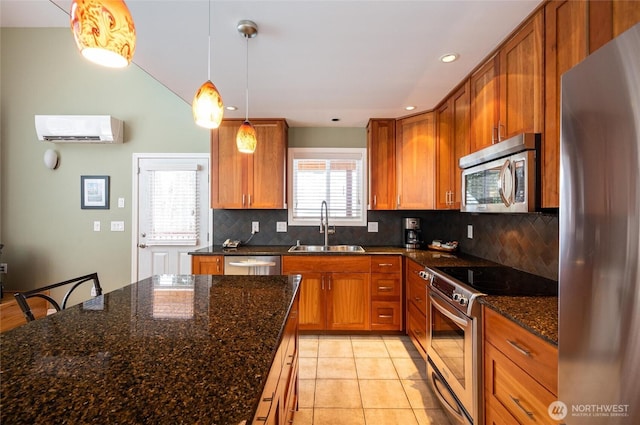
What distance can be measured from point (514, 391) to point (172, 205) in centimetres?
377

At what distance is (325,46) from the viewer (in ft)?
5.76

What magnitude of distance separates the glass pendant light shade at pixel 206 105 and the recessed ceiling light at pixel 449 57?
1583 mm

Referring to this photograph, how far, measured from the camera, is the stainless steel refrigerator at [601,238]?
588 mm

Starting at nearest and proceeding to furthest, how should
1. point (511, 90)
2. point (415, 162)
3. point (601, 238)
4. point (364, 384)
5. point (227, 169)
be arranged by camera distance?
point (601, 238)
point (511, 90)
point (364, 384)
point (415, 162)
point (227, 169)

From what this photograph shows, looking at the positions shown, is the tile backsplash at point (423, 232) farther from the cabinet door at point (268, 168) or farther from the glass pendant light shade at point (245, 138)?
the glass pendant light shade at point (245, 138)

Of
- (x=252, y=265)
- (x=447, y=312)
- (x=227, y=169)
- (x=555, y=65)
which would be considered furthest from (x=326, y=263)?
(x=555, y=65)

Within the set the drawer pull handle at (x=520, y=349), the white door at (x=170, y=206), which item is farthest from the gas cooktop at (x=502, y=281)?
the white door at (x=170, y=206)

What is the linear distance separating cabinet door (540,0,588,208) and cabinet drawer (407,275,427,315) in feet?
3.80

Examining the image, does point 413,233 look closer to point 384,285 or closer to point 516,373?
point 384,285

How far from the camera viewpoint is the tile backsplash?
2.10m

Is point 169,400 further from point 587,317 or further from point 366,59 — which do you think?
point 366,59

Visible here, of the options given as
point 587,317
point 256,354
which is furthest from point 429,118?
point 256,354

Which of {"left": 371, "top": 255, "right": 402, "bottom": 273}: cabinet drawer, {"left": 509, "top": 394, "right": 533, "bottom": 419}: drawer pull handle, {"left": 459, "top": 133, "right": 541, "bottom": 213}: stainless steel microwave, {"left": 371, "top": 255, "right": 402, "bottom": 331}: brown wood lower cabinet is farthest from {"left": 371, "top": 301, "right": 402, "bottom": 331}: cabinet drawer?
{"left": 509, "top": 394, "right": 533, "bottom": 419}: drawer pull handle

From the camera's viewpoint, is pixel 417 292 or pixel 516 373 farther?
pixel 417 292
